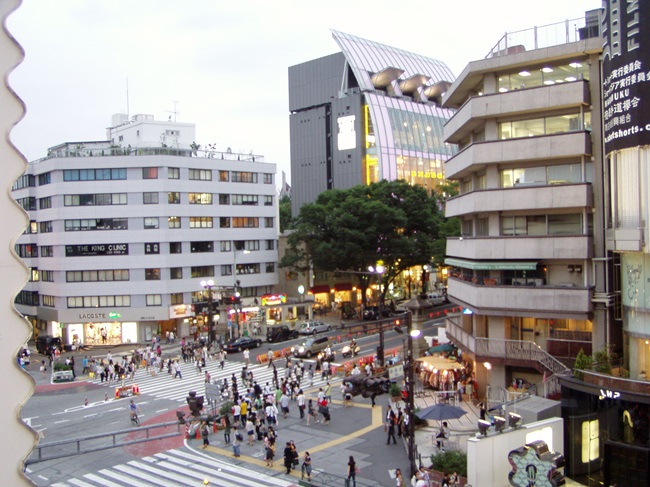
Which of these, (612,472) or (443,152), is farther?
(443,152)

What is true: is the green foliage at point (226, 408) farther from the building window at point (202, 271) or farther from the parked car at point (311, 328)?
the building window at point (202, 271)

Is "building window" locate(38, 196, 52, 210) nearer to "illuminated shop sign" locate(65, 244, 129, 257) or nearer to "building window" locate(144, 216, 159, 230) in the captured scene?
"illuminated shop sign" locate(65, 244, 129, 257)

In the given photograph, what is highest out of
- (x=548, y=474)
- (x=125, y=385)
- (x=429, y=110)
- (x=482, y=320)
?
(x=429, y=110)

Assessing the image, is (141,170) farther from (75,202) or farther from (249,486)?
(249,486)

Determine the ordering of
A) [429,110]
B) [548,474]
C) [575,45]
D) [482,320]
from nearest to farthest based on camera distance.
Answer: [548,474]
[575,45]
[482,320]
[429,110]

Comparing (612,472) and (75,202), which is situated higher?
(75,202)

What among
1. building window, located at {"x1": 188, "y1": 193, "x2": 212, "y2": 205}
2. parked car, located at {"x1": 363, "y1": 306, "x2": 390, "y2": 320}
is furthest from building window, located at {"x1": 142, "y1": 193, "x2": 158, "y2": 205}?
parked car, located at {"x1": 363, "y1": 306, "x2": 390, "y2": 320}

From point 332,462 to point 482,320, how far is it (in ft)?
41.7

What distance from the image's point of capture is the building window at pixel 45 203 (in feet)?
214

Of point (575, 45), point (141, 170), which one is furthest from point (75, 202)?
point (575, 45)

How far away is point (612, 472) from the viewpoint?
74.5 ft

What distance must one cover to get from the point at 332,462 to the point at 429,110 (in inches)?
3212

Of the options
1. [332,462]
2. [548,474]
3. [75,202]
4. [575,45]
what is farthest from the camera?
[75,202]

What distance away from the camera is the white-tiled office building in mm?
63906
